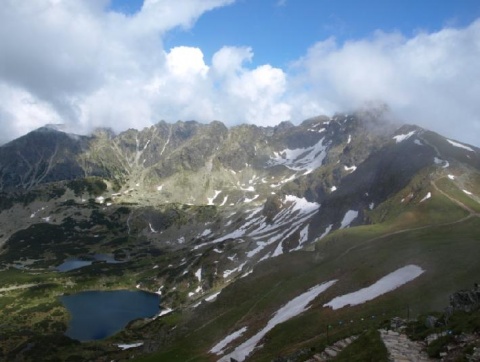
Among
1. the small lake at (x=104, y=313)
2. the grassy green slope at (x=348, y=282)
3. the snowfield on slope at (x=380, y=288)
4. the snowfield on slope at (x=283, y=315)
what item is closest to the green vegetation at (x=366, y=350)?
the grassy green slope at (x=348, y=282)

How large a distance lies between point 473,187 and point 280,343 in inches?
4166

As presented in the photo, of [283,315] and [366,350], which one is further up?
[366,350]

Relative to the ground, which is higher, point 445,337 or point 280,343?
point 445,337

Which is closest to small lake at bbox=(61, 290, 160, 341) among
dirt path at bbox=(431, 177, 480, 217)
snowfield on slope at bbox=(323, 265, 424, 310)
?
dirt path at bbox=(431, 177, 480, 217)

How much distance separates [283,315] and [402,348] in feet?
123

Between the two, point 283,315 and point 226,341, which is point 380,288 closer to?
point 283,315

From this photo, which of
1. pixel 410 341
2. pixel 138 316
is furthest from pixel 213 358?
pixel 138 316

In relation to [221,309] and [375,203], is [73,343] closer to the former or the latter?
[221,309]

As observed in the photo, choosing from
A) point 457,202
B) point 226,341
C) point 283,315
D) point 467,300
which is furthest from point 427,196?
point 467,300

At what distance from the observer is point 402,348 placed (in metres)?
26.9

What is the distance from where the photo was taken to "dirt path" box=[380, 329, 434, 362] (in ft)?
81.6

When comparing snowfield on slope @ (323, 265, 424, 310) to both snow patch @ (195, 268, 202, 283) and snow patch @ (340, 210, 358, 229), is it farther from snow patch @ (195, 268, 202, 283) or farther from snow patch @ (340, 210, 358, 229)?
snow patch @ (195, 268, 202, 283)

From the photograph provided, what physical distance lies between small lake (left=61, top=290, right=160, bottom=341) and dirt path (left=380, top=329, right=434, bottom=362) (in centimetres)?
13652

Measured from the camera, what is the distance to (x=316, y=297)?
207ft
